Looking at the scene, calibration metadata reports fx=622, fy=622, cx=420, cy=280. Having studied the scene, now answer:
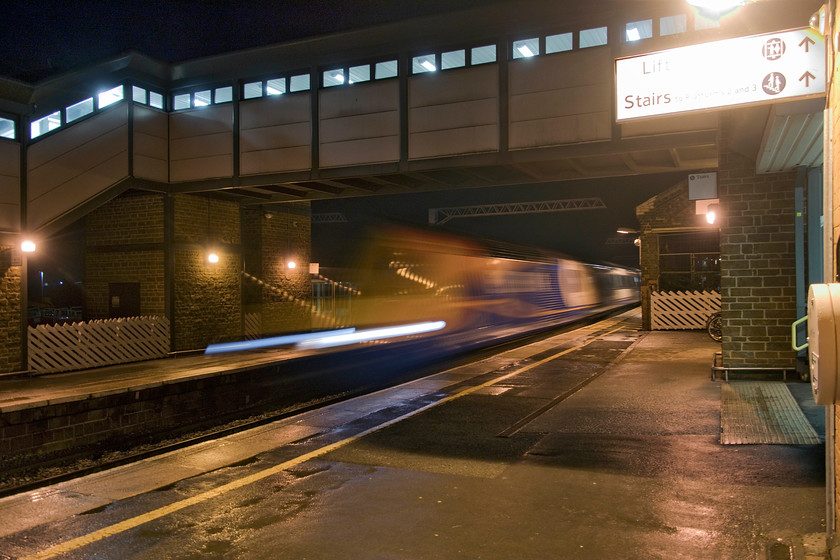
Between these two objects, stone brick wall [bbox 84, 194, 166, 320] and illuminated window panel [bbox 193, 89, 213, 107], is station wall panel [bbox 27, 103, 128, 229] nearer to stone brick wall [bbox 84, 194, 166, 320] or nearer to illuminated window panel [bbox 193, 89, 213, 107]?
stone brick wall [bbox 84, 194, 166, 320]

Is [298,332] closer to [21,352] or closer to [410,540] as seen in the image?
[21,352]

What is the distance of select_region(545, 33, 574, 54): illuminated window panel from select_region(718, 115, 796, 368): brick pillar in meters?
4.45

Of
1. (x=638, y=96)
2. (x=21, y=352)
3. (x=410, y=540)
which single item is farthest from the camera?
(x=21, y=352)

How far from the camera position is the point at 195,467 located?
6836 mm

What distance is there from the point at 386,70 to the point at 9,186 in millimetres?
9082

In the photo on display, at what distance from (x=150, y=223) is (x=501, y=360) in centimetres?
1044

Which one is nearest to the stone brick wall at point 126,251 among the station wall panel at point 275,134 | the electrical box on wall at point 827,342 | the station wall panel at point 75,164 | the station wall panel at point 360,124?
the station wall panel at point 75,164

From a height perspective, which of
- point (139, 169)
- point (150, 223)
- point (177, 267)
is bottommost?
point (177, 267)

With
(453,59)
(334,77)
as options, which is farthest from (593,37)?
(334,77)

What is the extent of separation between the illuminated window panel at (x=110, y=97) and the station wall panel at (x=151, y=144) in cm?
56

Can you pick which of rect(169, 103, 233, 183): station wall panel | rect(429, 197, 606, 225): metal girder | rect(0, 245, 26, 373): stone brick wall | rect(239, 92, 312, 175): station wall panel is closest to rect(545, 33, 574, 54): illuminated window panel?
rect(239, 92, 312, 175): station wall panel

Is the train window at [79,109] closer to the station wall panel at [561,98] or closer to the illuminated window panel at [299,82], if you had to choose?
the illuminated window panel at [299,82]

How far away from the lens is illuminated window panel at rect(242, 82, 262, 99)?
17.0 metres

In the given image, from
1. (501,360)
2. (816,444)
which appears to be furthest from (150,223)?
(816,444)
